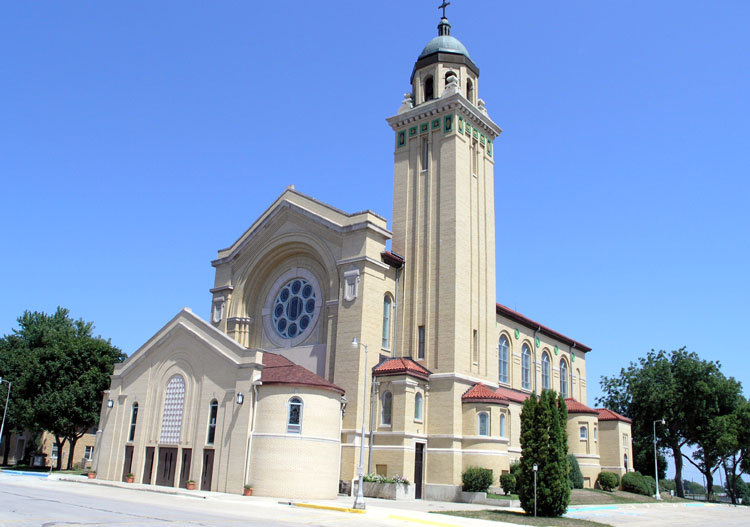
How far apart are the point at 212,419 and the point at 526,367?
84.6 ft

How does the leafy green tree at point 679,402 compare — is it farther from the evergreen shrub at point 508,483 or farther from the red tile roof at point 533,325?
the evergreen shrub at point 508,483

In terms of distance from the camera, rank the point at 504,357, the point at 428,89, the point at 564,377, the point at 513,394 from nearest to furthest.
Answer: the point at 513,394 → the point at 428,89 → the point at 504,357 → the point at 564,377

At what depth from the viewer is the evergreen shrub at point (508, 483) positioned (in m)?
34.0

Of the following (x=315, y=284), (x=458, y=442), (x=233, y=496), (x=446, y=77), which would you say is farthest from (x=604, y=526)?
(x=446, y=77)

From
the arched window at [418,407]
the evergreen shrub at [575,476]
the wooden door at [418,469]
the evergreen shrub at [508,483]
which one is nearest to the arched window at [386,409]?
the arched window at [418,407]

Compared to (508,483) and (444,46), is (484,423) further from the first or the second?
(444,46)

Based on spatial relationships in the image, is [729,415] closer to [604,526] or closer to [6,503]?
[604,526]

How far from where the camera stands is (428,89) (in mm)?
46125

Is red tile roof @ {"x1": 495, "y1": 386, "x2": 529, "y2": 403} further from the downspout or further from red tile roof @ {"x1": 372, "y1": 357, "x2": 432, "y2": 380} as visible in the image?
the downspout

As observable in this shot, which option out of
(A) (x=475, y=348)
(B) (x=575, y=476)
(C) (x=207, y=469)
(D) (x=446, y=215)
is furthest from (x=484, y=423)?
(C) (x=207, y=469)

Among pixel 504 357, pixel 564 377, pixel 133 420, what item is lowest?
pixel 133 420

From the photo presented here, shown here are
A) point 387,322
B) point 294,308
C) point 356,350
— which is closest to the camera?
point 356,350

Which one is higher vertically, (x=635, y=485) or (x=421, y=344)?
(x=421, y=344)

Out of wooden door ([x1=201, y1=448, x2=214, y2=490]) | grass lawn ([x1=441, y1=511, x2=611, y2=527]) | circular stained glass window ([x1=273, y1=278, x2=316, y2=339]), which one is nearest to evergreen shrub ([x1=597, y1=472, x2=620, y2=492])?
grass lawn ([x1=441, y1=511, x2=611, y2=527])
